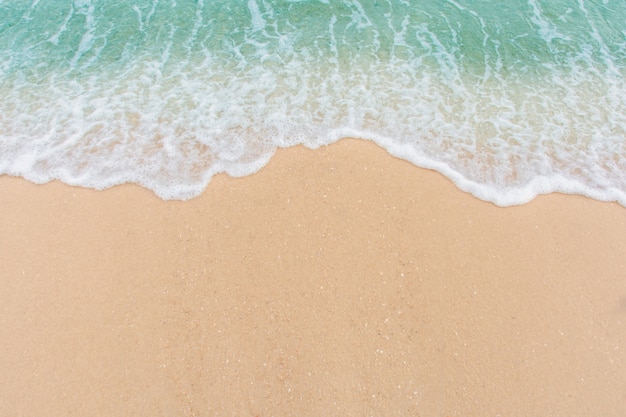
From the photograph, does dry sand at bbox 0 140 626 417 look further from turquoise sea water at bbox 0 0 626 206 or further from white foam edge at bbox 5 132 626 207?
turquoise sea water at bbox 0 0 626 206

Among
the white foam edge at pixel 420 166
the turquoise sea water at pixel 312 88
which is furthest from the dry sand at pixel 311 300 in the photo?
the turquoise sea water at pixel 312 88

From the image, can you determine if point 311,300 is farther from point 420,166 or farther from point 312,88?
point 312,88

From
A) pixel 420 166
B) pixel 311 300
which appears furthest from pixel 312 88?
pixel 311 300

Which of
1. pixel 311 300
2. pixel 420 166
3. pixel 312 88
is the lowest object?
pixel 311 300

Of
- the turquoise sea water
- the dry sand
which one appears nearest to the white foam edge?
the turquoise sea water

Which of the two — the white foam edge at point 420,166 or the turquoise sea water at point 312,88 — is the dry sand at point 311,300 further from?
the turquoise sea water at point 312,88
